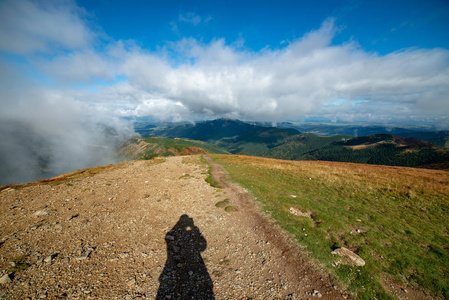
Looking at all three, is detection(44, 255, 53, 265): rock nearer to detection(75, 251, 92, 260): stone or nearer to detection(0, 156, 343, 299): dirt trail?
detection(0, 156, 343, 299): dirt trail

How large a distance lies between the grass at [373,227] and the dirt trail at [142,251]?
168 cm

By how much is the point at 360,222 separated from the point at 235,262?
37.1 feet

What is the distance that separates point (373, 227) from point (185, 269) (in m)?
14.1

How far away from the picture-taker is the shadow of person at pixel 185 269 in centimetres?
730

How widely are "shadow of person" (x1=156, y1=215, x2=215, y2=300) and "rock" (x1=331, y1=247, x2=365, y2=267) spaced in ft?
24.8

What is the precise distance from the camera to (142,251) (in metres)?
9.52

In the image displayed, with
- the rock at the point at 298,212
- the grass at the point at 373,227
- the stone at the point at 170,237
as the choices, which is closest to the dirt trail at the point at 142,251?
the stone at the point at 170,237

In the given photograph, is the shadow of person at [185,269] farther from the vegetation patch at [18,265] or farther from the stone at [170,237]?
the vegetation patch at [18,265]

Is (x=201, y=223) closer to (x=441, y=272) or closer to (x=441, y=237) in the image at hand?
(x=441, y=272)

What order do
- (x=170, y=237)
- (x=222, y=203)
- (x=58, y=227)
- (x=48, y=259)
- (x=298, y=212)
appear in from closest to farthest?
(x=48, y=259) → (x=58, y=227) → (x=170, y=237) → (x=298, y=212) → (x=222, y=203)

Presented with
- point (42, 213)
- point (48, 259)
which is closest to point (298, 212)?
point (48, 259)

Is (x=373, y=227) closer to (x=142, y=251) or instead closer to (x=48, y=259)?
(x=142, y=251)

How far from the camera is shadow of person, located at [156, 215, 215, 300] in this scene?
7297mm

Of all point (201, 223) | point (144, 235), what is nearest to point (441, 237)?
point (201, 223)
